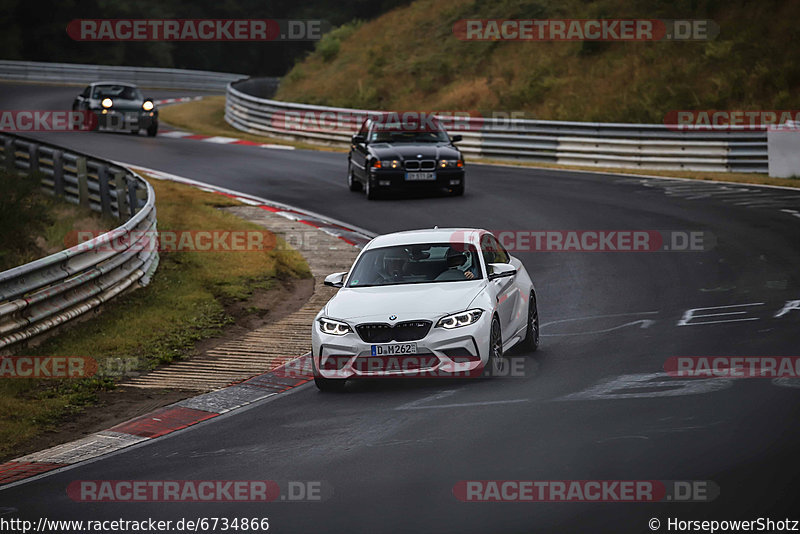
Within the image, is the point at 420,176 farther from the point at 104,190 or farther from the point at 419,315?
the point at 419,315

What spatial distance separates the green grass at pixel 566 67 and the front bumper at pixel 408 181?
11144 millimetres

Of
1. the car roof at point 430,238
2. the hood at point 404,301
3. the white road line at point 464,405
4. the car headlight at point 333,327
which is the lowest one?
the white road line at point 464,405

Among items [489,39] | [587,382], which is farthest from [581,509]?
[489,39]

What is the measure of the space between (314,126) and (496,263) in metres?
26.2

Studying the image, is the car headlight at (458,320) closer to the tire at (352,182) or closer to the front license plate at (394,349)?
the front license plate at (394,349)

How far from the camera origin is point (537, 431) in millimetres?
8852

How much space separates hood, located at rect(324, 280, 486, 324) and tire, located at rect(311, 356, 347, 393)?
0.58 meters

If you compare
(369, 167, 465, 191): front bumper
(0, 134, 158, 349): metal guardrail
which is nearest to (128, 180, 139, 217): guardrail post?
(0, 134, 158, 349): metal guardrail

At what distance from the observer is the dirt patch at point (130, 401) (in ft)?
33.8

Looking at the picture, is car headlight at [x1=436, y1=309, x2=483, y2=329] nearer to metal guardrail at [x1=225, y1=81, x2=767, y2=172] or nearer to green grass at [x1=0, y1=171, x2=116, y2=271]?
green grass at [x1=0, y1=171, x2=116, y2=271]

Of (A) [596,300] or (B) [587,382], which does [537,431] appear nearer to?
(B) [587,382]

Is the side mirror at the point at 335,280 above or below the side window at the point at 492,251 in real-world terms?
below

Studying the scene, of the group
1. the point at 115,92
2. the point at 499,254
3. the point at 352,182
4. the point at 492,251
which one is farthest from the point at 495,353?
the point at 115,92

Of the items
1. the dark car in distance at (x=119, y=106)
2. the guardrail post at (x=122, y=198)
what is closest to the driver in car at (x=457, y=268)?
the guardrail post at (x=122, y=198)
